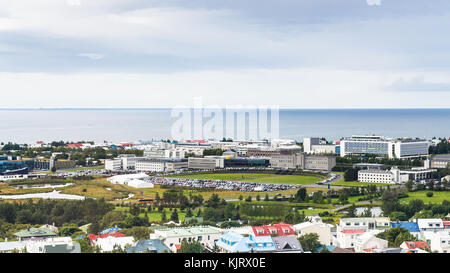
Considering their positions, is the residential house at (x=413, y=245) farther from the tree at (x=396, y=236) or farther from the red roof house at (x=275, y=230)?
the red roof house at (x=275, y=230)

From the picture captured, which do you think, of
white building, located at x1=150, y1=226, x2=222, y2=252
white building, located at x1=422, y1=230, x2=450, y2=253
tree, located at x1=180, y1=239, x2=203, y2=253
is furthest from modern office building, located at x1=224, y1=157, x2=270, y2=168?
tree, located at x1=180, y1=239, x2=203, y2=253

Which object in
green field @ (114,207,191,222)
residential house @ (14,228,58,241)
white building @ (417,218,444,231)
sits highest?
white building @ (417,218,444,231)

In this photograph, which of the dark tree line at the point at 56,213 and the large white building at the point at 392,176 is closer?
the dark tree line at the point at 56,213

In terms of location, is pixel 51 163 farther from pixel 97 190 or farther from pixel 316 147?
pixel 316 147

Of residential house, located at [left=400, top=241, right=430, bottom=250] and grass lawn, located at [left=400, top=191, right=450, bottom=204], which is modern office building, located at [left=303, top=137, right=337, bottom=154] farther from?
residential house, located at [left=400, top=241, right=430, bottom=250]

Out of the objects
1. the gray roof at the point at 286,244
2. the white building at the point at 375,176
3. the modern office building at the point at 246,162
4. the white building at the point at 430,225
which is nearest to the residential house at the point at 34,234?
the gray roof at the point at 286,244

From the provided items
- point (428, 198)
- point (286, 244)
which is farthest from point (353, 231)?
point (428, 198)
